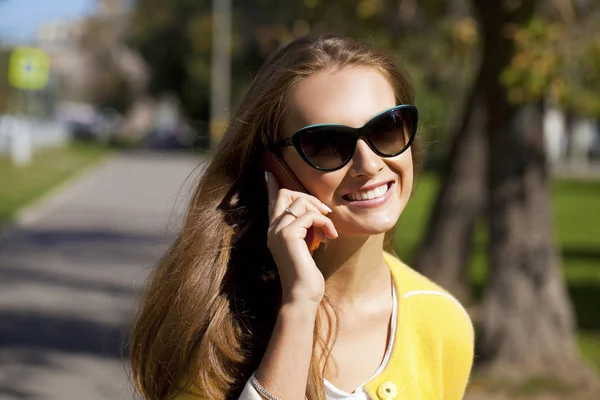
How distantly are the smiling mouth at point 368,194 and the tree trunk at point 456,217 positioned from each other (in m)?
8.81

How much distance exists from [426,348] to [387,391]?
170 millimetres

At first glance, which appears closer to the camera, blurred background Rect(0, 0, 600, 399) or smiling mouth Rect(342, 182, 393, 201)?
smiling mouth Rect(342, 182, 393, 201)

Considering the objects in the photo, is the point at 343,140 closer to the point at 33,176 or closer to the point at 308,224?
the point at 308,224

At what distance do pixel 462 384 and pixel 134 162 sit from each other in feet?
131

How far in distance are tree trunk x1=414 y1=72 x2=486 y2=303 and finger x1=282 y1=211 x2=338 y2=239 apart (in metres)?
8.88

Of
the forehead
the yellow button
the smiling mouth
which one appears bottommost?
the yellow button

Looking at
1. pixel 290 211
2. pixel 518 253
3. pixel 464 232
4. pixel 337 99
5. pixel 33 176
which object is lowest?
pixel 33 176

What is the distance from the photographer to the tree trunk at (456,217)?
35.9ft

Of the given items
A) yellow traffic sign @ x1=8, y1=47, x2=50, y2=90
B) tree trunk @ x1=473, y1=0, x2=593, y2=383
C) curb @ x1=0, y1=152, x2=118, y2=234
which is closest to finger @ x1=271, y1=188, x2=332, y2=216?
tree trunk @ x1=473, y1=0, x2=593, y2=383

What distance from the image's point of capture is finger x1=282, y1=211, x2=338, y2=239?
208cm

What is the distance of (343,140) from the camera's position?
2.12m

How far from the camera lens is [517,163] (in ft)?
25.2

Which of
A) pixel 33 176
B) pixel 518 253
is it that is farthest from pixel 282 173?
pixel 33 176

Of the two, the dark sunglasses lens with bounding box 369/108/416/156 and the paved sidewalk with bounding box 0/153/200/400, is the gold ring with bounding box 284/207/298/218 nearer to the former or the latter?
the dark sunglasses lens with bounding box 369/108/416/156
